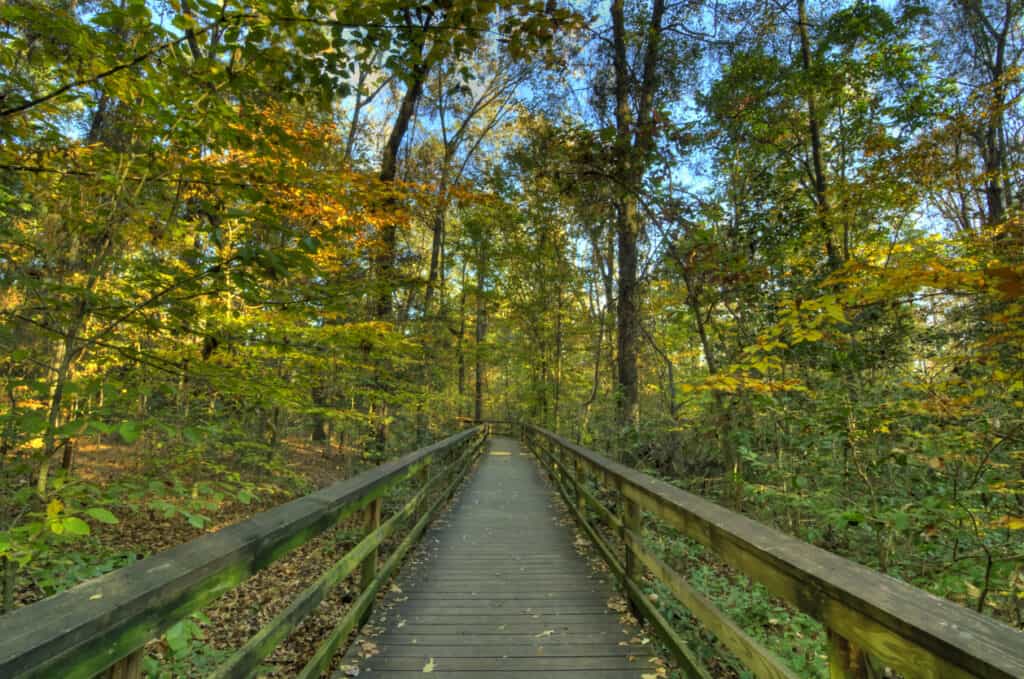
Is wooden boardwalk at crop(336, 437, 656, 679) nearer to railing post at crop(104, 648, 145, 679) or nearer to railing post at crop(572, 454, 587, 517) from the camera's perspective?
railing post at crop(572, 454, 587, 517)

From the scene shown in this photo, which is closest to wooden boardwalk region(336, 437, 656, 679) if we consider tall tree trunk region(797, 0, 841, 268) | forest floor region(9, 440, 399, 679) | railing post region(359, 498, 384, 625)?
railing post region(359, 498, 384, 625)

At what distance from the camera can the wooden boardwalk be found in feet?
8.48

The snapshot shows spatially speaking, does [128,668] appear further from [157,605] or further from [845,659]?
[845,659]

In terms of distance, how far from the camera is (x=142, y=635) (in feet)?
3.63

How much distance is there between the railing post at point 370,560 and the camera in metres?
2.94

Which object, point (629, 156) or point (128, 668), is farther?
point (629, 156)

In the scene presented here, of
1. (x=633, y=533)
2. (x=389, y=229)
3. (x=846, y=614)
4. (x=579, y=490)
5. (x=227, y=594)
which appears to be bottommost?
(x=227, y=594)

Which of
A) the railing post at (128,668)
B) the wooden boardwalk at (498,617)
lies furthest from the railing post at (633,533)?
the railing post at (128,668)

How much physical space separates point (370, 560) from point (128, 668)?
6.45ft

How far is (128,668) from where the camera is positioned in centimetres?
112

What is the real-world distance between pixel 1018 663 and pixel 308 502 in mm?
2333

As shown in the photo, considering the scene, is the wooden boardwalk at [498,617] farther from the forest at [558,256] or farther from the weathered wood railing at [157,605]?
the forest at [558,256]

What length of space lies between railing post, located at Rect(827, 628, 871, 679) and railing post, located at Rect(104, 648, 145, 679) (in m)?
1.78

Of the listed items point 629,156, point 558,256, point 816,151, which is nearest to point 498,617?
point 629,156
